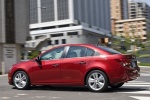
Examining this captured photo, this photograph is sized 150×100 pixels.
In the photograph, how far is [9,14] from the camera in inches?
1110

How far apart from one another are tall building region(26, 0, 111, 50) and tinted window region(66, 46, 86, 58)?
98328mm

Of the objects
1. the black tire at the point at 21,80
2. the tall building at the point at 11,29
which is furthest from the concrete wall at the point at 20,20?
the black tire at the point at 21,80

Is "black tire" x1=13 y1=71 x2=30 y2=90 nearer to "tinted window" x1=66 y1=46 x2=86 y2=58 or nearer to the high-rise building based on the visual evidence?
"tinted window" x1=66 y1=46 x2=86 y2=58

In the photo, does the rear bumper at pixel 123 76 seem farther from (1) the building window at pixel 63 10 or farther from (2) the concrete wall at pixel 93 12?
(2) the concrete wall at pixel 93 12

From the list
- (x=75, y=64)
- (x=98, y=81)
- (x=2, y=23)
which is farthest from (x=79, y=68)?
(x=2, y=23)

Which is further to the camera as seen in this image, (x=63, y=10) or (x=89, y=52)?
(x=63, y=10)

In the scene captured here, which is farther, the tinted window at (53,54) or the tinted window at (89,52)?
the tinted window at (53,54)

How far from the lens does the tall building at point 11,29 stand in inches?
1085

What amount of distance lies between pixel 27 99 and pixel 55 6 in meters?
122

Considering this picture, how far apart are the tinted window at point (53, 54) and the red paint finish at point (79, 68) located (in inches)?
4.0

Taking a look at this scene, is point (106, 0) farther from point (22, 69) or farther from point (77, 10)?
point (22, 69)

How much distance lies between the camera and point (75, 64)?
938 cm

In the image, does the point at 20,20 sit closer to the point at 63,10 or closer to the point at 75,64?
the point at 75,64

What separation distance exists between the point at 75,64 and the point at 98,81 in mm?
833
